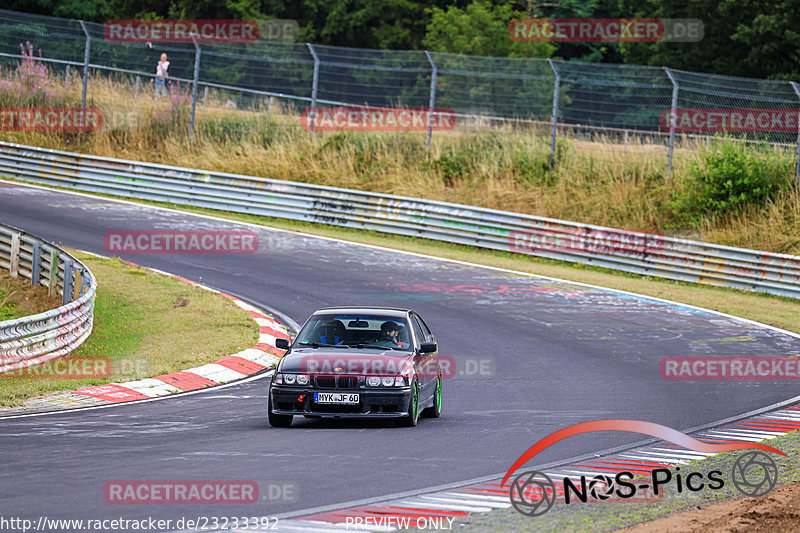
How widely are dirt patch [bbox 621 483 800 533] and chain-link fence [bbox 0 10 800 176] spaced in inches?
745

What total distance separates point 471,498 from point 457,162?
2338cm

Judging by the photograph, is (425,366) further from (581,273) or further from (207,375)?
(581,273)

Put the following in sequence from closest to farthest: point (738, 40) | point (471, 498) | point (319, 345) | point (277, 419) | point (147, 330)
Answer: point (471, 498), point (277, 419), point (319, 345), point (147, 330), point (738, 40)

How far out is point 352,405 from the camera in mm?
10820

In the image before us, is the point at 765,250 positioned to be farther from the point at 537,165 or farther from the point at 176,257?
the point at 176,257

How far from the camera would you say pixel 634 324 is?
19203 millimetres

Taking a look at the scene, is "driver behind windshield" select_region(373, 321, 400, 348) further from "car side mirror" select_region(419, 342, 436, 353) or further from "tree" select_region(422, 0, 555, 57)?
"tree" select_region(422, 0, 555, 57)

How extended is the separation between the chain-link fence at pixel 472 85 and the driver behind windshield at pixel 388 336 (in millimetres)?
15557

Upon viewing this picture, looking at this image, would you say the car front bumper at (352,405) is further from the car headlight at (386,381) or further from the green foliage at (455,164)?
the green foliage at (455,164)

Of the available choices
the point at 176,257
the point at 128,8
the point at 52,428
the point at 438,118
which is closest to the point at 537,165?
the point at 438,118

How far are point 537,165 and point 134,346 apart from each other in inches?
651

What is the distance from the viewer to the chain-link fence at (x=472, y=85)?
27.1 m

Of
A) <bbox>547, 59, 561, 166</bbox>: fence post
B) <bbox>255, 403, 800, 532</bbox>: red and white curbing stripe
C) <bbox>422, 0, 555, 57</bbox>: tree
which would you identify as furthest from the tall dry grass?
<bbox>422, 0, 555, 57</bbox>: tree

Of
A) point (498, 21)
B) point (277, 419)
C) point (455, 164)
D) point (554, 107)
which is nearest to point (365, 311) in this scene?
point (277, 419)
